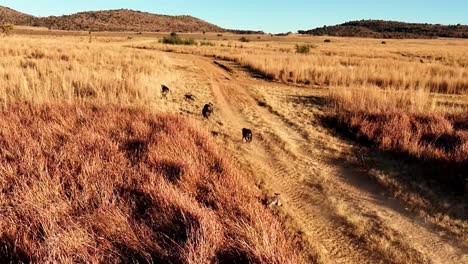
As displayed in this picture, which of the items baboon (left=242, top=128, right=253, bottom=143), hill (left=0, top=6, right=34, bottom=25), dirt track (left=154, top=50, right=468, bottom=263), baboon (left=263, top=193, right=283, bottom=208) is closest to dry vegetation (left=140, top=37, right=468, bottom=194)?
dirt track (left=154, top=50, right=468, bottom=263)

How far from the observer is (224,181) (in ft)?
18.4

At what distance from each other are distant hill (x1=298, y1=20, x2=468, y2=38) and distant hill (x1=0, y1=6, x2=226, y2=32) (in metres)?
57.9

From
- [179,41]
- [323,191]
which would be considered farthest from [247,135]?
[179,41]

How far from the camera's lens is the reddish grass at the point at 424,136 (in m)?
7.17

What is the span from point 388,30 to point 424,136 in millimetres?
166424

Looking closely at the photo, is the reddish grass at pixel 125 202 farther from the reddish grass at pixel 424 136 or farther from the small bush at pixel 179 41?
the small bush at pixel 179 41

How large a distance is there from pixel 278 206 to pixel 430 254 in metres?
1.94

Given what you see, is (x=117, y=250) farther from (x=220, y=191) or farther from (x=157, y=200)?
(x=220, y=191)

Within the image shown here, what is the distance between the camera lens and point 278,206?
5.71 meters

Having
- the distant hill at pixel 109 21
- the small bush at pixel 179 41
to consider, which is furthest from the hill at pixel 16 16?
the small bush at pixel 179 41

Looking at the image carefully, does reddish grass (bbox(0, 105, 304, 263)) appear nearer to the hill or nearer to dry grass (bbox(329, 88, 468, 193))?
dry grass (bbox(329, 88, 468, 193))

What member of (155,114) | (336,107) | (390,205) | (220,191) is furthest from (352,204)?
(336,107)

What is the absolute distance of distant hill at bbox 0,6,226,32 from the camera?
148625mm

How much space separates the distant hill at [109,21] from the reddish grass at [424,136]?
470ft
